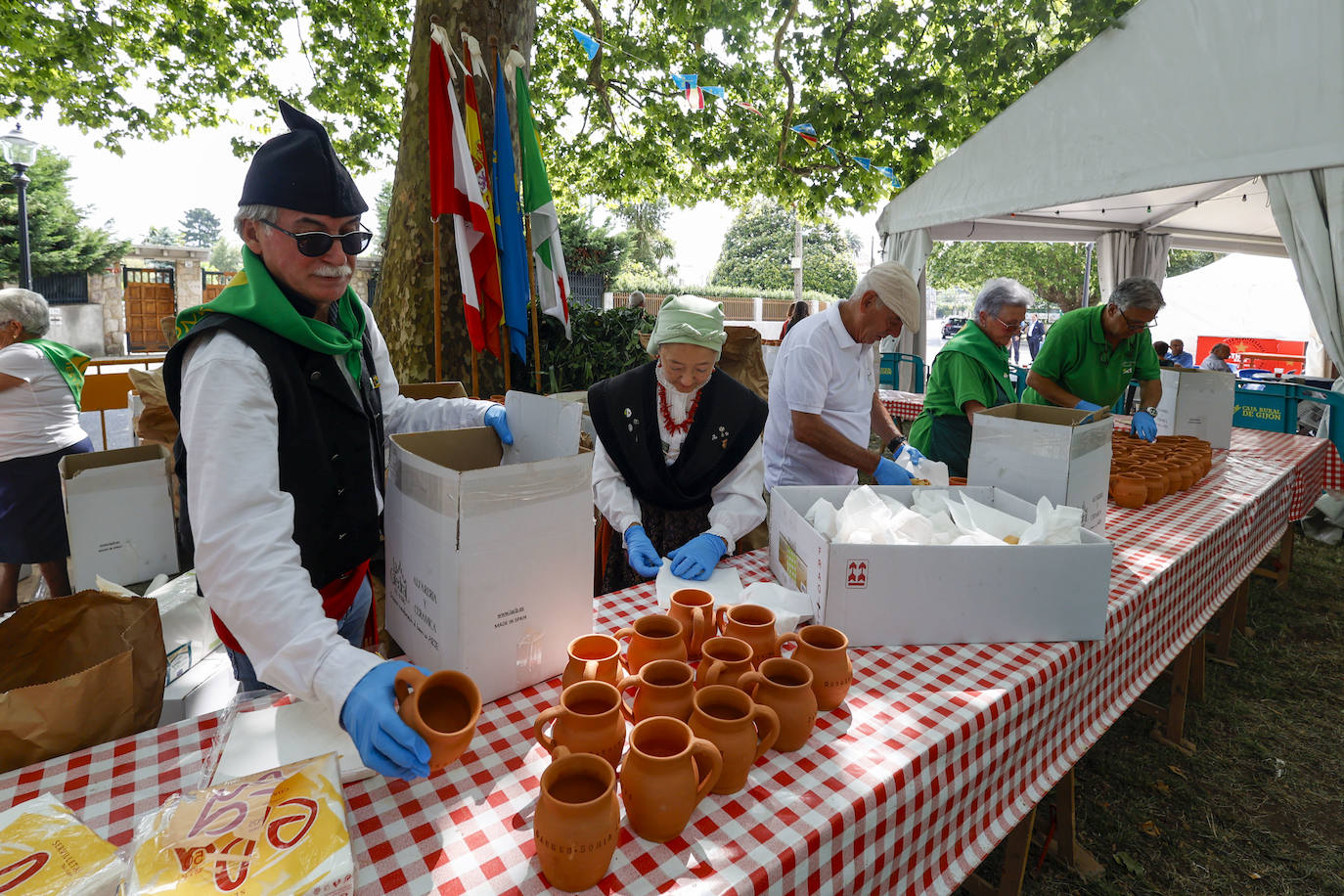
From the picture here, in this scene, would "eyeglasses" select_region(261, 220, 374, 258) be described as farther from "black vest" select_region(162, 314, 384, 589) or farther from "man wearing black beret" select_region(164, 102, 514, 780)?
"black vest" select_region(162, 314, 384, 589)

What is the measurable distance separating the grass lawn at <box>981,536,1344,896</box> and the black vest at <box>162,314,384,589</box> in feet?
7.24

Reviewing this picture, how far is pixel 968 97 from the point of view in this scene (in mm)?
6977

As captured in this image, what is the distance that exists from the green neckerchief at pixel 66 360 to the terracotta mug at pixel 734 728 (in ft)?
12.7

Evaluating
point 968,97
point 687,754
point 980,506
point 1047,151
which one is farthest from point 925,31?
point 687,754

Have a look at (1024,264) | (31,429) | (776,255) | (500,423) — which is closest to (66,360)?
(31,429)

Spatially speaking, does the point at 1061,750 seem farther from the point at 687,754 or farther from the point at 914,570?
the point at 687,754

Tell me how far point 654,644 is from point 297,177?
1097mm

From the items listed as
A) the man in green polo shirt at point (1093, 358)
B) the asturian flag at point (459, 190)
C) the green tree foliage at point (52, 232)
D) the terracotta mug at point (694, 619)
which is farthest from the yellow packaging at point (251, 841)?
the green tree foliage at point (52, 232)

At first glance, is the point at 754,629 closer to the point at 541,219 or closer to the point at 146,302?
the point at 541,219

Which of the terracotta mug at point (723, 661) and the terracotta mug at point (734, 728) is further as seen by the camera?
the terracotta mug at point (723, 661)

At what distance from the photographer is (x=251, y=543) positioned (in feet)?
3.49

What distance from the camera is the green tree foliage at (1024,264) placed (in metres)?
21.6

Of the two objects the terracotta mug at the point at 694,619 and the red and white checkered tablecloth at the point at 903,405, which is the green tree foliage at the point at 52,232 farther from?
the terracotta mug at the point at 694,619

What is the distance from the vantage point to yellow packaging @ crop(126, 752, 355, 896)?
0.79m
